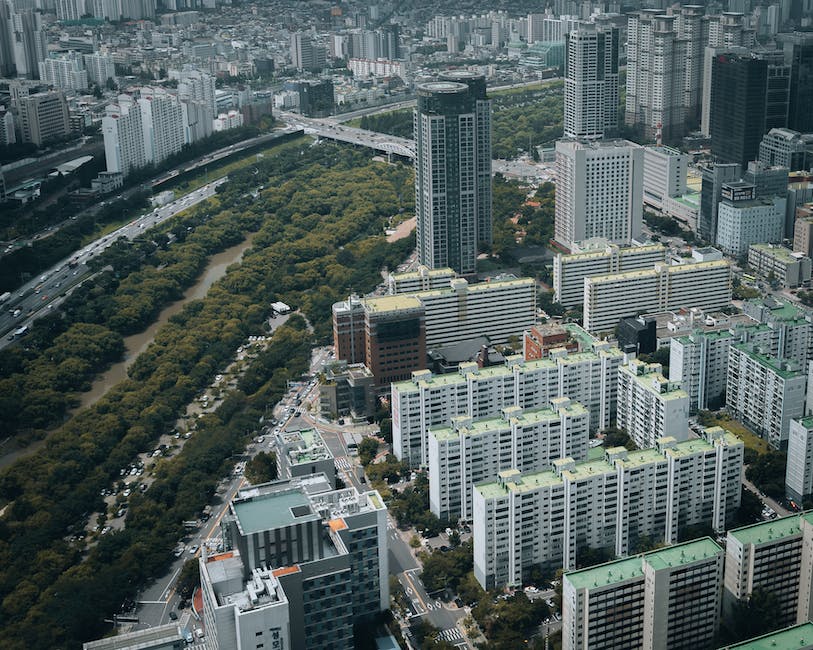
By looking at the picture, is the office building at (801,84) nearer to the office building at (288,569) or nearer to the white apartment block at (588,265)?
the white apartment block at (588,265)

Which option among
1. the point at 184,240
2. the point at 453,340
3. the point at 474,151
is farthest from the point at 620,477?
the point at 184,240

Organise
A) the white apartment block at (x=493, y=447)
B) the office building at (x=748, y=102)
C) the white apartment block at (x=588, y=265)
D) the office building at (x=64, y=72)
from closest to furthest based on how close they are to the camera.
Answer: the white apartment block at (x=493, y=447) → the white apartment block at (x=588, y=265) → the office building at (x=748, y=102) → the office building at (x=64, y=72)

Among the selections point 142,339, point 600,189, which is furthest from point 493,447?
point 600,189

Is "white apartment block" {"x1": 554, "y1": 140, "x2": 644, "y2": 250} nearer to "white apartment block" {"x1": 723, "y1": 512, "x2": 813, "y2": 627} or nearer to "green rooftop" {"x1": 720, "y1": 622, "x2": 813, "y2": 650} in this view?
"white apartment block" {"x1": 723, "y1": 512, "x2": 813, "y2": 627}

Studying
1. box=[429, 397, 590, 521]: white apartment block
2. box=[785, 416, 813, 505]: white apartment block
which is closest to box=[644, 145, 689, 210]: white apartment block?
box=[785, 416, 813, 505]: white apartment block

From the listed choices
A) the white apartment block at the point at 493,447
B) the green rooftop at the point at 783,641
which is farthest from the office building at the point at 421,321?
the green rooftop at the point at 783,641

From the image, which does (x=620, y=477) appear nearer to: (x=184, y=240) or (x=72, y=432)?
(x=72, y=432)
